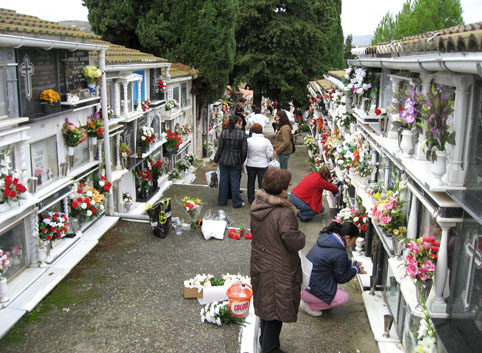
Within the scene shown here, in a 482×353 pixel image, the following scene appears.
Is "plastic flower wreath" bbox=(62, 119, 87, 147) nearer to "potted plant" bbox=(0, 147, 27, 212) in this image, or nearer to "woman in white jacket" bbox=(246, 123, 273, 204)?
"potted plant" bbox=(0, 147, 27, 212)

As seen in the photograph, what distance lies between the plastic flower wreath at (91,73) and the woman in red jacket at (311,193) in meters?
4.64

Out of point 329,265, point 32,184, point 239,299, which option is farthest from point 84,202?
point 329,265

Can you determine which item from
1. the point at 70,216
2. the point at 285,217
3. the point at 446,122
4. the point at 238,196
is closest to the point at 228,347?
the point at 285,217

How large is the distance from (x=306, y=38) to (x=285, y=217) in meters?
24.4

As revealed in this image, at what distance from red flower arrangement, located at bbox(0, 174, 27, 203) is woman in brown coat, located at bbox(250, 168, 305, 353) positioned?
119 inches

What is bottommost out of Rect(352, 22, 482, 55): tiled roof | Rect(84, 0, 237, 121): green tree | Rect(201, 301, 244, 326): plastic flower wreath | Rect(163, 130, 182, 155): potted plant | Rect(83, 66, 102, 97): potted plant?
Rect(201, 301, 244, 326): plastic flower wreath

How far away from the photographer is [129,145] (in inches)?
455

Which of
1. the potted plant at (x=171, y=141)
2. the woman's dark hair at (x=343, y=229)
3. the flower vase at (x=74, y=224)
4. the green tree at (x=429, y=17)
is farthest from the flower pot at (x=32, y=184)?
the green tree at (x=429, y=17)

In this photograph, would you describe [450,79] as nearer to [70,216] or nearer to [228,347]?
[228,347]

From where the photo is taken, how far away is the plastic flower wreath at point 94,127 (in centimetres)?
902

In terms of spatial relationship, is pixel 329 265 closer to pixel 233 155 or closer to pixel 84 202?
pixel 84 202

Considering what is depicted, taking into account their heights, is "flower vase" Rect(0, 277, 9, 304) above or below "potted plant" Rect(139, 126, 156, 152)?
below

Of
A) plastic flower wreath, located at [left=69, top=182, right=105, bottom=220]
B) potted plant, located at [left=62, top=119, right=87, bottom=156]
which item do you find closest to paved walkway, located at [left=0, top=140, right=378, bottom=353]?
plastic flower wreath, located at [left=69, top=182, right=105, bottom=220]

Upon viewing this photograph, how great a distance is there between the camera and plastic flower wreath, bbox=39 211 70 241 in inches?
288
